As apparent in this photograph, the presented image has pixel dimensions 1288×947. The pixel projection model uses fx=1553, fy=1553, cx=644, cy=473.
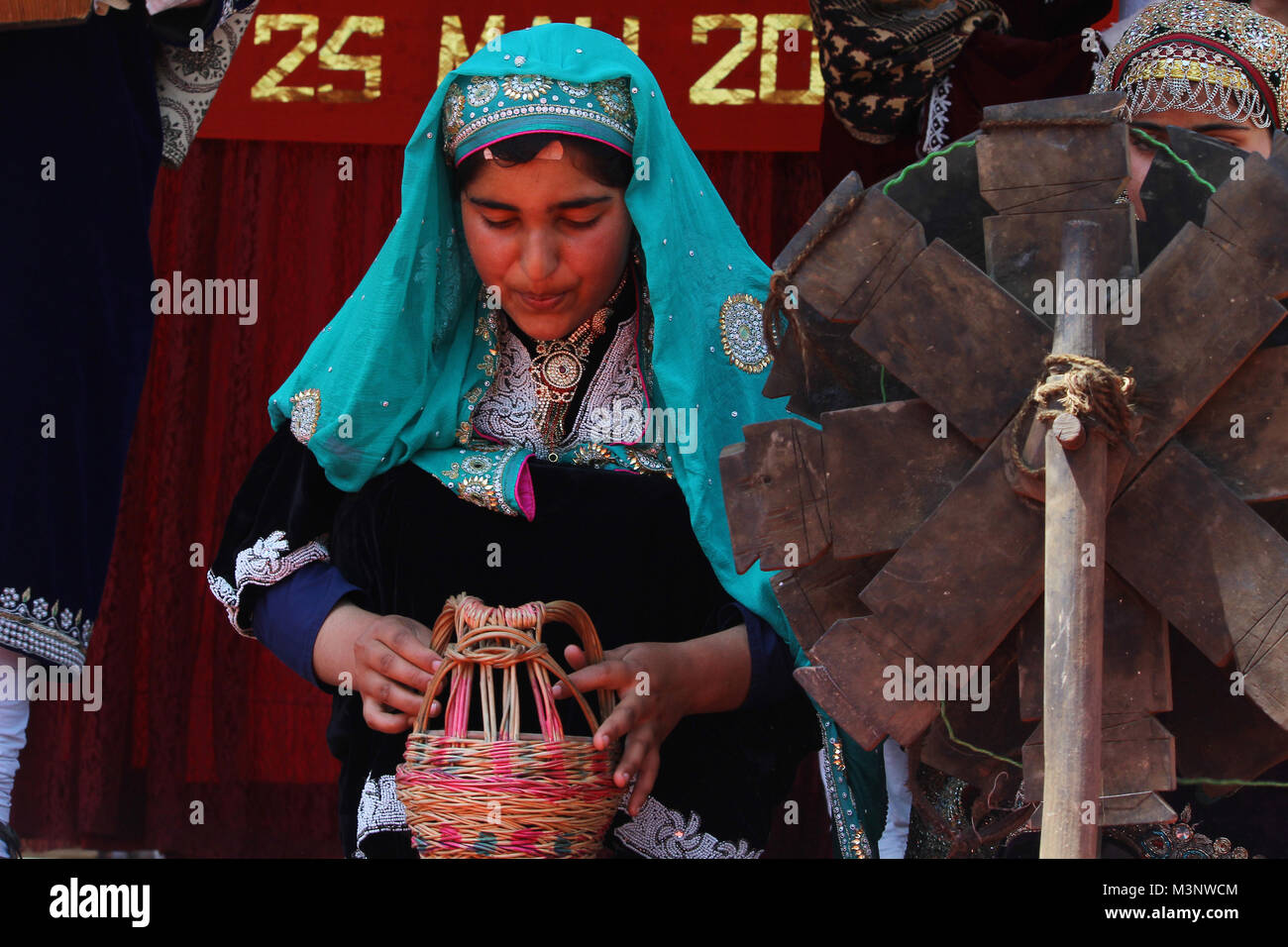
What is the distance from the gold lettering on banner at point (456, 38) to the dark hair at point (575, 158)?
1578 millimetres

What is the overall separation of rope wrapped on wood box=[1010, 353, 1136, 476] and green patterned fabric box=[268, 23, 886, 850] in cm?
70

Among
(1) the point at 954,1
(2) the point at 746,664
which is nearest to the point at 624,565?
(2) the point at 746,664

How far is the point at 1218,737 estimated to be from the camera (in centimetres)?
173

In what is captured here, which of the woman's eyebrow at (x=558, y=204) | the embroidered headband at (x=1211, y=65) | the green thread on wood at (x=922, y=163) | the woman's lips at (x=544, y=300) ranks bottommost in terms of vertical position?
the woman's lips at (x=544, y=300)

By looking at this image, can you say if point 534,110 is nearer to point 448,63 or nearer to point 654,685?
point 654,685

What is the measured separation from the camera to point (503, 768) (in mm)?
1840

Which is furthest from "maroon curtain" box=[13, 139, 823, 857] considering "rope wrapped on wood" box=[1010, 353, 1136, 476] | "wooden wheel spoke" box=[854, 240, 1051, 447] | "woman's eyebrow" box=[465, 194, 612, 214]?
"rope wrapped on wood" box=[1010, 353, 1136, 476]

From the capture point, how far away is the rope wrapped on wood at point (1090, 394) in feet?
5.10

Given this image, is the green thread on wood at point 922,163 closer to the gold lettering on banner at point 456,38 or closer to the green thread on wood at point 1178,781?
the green thread on wood at point 1178,781

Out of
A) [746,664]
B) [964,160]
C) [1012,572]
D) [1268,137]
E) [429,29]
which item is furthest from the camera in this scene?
[429,29]

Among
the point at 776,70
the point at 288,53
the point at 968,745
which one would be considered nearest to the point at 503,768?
the point at 968,745

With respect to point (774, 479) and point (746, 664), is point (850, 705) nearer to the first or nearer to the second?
point (774, 479)

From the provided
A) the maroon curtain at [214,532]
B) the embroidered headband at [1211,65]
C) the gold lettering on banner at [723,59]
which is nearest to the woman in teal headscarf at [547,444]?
the embroidered headband at [1211,65]

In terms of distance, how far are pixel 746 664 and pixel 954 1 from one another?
1.51 meters
